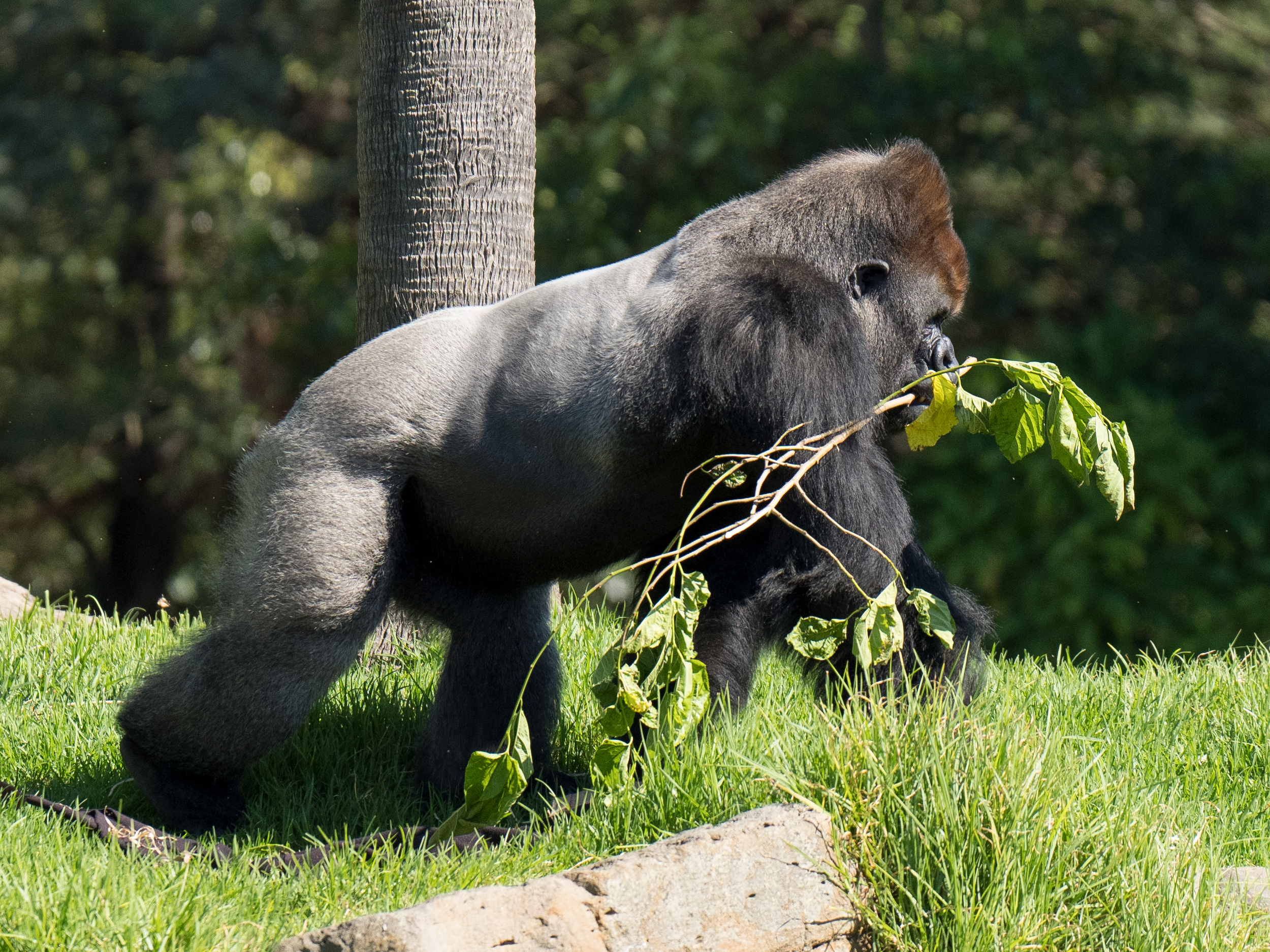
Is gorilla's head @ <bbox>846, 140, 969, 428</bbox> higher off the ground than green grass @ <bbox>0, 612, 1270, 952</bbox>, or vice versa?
gorilla's head @ <bbox>846, 140, 969, 428</bbox>

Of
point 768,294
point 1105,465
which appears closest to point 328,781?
point 768,294

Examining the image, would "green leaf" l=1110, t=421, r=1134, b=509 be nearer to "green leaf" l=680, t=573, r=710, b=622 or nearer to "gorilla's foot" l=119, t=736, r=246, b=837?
"green leaf" l=680, t=573, r=710, b=622

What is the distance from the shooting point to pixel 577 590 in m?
7.11

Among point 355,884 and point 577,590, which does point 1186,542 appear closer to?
point 577,590

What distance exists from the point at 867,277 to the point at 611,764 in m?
1.40

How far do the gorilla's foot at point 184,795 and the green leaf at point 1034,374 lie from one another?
83.3 inches

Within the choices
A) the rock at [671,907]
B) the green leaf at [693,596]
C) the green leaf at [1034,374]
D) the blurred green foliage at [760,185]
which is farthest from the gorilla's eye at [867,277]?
the blurred green foliage at [760,185]

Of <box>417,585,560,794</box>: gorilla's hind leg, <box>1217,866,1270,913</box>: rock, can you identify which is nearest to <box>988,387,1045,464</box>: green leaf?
<box>1217,866,1270,913</box>: rock

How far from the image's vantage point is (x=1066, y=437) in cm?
296

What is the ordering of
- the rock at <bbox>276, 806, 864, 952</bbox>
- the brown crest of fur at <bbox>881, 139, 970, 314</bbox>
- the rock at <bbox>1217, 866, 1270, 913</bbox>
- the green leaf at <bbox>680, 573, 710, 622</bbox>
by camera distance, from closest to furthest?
the rock at <bbox>276, 806, 864, 952</bbox>, the rock at <bbox>1217, 866, 1270, 913</bbox>, the green leaf at <bbox>680, 573, 710, 622</bbox>, the brown crest of fur at <bbox>881, 139, 970, 314</bbox>

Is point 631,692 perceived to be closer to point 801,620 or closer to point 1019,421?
point 801,620

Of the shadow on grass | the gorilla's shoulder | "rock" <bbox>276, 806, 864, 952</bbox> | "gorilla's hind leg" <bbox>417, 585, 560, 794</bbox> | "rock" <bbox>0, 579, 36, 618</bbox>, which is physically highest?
the gorilla's shoulder

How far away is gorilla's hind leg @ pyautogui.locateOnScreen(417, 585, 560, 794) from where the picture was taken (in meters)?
3.39

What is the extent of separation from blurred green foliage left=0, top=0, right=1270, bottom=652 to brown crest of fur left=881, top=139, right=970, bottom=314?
476cm
